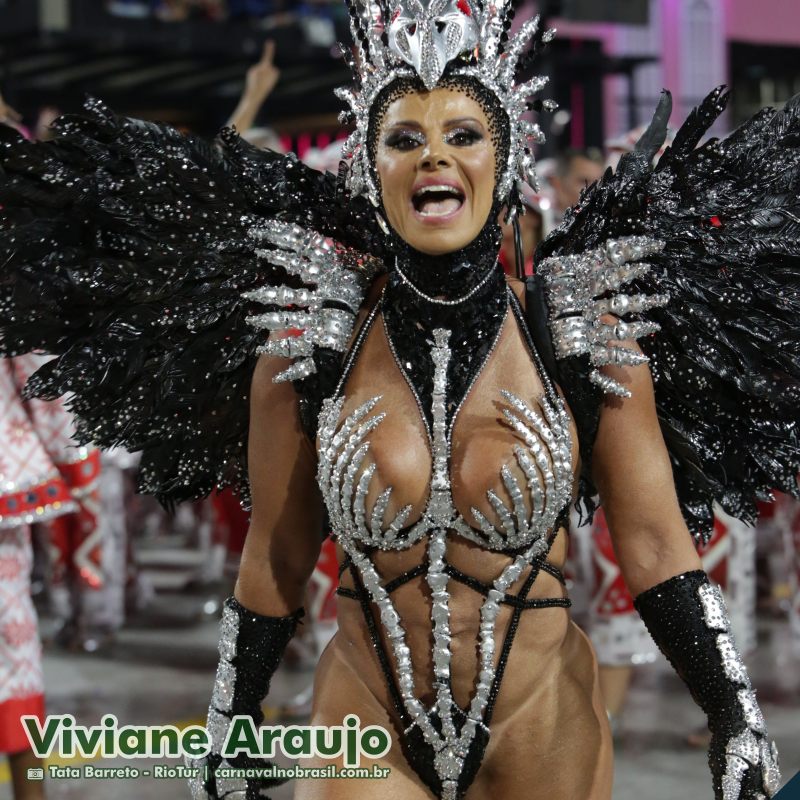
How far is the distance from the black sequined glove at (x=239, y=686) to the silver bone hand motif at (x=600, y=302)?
725mm

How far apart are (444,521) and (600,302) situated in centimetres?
46

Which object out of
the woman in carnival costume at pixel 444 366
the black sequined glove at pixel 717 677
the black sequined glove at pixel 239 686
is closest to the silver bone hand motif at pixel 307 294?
the woman in carnival costume at pixel 444 366

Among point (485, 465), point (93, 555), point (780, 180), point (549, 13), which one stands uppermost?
point (549, 13)

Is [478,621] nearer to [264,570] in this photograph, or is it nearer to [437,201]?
[264,570]

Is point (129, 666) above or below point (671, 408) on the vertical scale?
below

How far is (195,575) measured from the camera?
8508 millimetres

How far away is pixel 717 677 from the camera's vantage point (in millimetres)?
2346

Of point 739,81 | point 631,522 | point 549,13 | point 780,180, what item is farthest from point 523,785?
point 739,81

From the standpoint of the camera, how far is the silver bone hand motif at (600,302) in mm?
2410

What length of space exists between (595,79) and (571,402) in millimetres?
11053

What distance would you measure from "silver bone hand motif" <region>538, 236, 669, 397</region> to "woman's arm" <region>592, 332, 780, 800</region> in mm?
41

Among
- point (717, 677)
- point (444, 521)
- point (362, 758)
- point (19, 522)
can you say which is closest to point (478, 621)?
point (444, 521)

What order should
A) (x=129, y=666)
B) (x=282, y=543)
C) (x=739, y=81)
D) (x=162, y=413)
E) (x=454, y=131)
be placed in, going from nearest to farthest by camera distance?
(x=454, y=131) → (x=282, y=543) → (x=162, y=413) → (x=129, y=666) → (x=739, y=81)

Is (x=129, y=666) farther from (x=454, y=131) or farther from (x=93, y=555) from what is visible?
(x=454, y=131)
